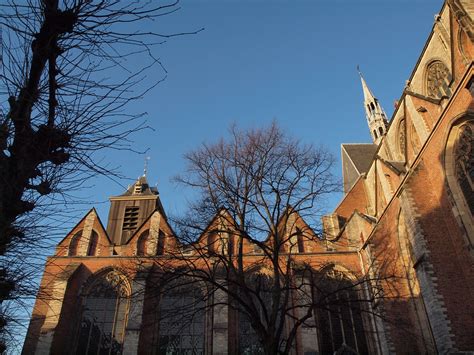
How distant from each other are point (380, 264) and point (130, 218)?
52.2ft

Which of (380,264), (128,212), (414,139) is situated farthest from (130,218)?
(414,139)

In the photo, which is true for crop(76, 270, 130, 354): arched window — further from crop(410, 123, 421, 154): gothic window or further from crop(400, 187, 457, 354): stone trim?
crop(410, 123, 421, 154): gothic window

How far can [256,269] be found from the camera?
16812mm

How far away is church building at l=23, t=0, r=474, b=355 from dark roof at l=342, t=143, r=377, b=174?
4.86 m

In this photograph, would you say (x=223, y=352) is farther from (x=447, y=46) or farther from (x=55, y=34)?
(x=447, y=46)

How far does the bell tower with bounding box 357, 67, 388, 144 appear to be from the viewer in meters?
32.7

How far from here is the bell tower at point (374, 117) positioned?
32.7m

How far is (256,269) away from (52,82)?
1401 centimetres

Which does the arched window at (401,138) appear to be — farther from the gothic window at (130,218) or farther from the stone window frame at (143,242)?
the gothic window at (130,218)

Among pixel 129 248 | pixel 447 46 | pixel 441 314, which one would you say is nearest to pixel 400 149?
pixel 447 46

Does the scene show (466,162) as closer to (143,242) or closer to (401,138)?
(401,138)

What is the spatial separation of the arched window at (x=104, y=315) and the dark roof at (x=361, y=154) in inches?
636

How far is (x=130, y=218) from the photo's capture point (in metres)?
24.5

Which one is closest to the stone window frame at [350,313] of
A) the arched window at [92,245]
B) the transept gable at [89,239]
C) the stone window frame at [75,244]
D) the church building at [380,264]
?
the church building at [380,264]
